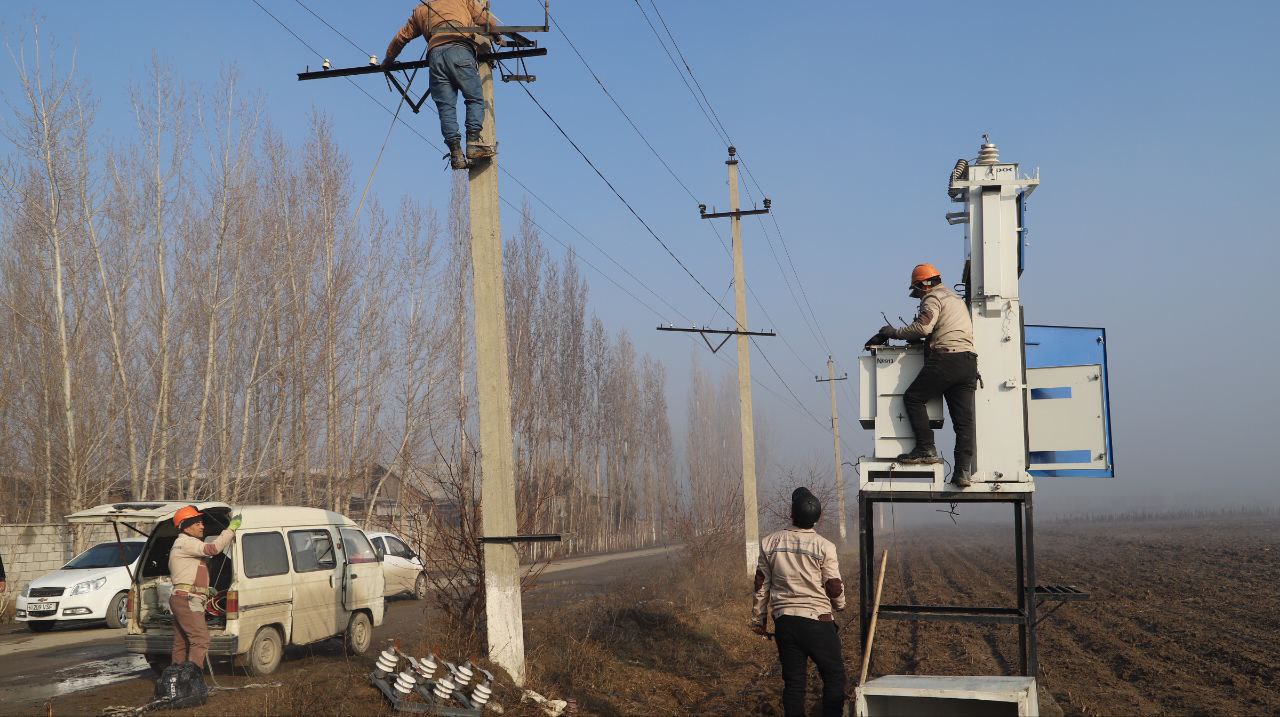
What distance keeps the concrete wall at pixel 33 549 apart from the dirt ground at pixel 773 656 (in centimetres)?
1221

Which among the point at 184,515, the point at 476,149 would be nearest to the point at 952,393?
the point at 476,149

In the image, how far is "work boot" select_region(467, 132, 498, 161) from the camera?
405 inches

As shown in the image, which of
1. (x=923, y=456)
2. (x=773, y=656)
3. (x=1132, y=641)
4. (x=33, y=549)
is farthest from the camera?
(x=33, y=549)

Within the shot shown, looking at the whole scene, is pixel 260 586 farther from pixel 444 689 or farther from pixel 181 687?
pixel 444 689

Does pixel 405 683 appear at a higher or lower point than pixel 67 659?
higher

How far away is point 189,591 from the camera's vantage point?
10.1m

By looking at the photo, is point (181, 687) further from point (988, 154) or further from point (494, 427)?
point (988, 154)

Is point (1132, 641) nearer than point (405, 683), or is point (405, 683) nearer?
point (405, 683)

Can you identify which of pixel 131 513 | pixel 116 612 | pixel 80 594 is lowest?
pixel 116 612

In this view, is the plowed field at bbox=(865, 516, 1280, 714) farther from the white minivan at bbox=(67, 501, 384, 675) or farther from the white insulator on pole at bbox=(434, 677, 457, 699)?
the white minivan at bbox=(67, 501, 384, 675)

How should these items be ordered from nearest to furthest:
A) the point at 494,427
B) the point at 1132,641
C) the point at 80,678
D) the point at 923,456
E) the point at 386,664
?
the point at 923,456
the point at 386,664
the point at 494,427
the point at 80,678
the point at 1132,641

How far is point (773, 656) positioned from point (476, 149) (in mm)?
8342

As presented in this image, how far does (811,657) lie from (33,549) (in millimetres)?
21792

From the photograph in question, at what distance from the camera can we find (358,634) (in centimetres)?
1432
